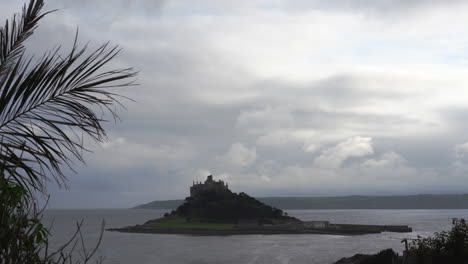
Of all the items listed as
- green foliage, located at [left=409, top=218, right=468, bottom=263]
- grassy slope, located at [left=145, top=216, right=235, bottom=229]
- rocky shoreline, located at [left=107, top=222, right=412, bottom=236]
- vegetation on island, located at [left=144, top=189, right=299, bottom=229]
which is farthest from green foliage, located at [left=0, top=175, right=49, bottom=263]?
vegetation on island, located at [left=144, top=189, right=299, bottom=229]

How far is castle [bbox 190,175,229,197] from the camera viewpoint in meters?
164

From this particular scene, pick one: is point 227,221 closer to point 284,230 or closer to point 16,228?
point 284,230

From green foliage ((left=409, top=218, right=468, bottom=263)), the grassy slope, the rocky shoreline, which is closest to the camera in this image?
green foliage ((left=409, top=218, right=468, bottom=263))

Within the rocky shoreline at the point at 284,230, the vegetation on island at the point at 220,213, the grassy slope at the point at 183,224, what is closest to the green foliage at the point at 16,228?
the rocky shoreline at the point at 284,230

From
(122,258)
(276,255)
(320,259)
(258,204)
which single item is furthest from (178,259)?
(258,204)

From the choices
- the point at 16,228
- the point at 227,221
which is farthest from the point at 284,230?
the point at 16,228

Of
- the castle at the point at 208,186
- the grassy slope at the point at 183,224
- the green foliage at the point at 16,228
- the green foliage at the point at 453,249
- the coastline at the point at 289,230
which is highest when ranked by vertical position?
the castle at the point at 208,186

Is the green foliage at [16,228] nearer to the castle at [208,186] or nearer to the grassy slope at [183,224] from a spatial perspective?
the grassy slope at [183,224]

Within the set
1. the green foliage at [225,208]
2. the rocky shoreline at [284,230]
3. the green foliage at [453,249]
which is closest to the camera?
the green foliage at [453,249]

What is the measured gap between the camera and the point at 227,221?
146875mm

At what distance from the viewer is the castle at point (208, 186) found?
164 m

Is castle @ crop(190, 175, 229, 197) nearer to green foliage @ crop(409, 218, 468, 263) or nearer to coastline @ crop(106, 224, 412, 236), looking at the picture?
coastline @ crop(106, 224, 412, 236)

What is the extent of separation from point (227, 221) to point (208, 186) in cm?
2251

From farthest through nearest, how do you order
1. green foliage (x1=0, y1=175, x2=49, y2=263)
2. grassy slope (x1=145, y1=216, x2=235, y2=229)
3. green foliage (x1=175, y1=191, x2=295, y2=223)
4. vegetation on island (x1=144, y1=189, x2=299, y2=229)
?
green foliage (x1=175, y1=191, x2=295, y2=223)
vegetation on island (x1=144, y1=189, x2=299, y2=229)
grassy slope (x1=145, y1=216, x2=235, y2=229)
green foliage (x1=0, y1=175, x2=49, y2=263)
